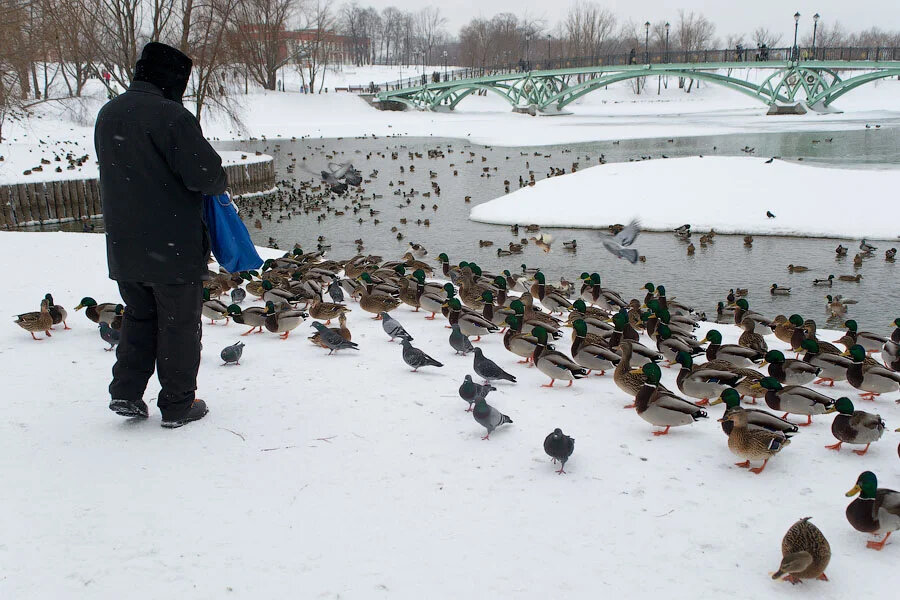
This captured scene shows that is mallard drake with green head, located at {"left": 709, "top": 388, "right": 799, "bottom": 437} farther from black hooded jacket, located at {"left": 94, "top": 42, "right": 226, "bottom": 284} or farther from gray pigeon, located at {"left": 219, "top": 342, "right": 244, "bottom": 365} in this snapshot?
gray pigeon, located at {"left": 219, "top": 342, "right": 244, "bottom": 365}

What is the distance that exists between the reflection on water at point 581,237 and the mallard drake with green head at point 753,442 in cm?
766

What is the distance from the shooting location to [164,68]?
452cm

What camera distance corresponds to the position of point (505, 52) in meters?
126

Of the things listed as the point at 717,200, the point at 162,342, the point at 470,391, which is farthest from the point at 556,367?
the point at 717,200

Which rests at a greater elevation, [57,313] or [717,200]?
[57,313]

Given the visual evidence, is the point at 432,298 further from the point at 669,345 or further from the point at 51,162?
the point at 51,162

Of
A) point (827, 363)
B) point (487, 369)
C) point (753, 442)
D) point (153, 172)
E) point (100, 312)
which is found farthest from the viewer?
point (100, 312)

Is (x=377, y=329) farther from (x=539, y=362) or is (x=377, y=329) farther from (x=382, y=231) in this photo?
(x=382, y=231)

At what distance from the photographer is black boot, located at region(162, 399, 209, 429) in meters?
5.05

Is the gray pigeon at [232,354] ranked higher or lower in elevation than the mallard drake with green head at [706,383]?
higher

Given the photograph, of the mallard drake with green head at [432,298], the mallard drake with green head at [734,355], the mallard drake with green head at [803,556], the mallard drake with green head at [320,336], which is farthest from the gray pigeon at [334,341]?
the mallard drake with green head at [803,556]

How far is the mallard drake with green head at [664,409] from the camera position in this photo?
17.9 ft

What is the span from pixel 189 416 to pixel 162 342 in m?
0.70

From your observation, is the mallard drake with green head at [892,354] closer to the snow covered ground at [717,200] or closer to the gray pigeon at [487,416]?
the gray pigeon at [487,416]
